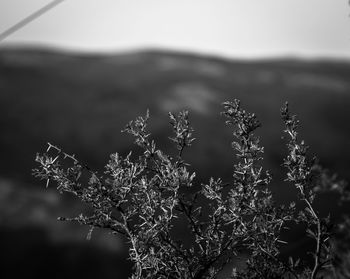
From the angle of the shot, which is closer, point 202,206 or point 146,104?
point 202,206

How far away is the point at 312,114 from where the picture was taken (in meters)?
30.6

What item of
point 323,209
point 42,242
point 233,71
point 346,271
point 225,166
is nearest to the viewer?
point 346,271

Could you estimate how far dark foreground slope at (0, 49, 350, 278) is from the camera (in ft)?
77.6

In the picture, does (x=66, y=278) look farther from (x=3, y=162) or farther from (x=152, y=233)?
(x=152, y=233)

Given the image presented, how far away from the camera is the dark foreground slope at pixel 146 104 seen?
2364cm

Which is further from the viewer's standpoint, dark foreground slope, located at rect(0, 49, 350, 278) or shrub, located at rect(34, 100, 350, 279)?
dark foreground slope, located at rect(0, 49, 350, 278)

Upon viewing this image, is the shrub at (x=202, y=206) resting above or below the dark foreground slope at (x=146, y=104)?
above

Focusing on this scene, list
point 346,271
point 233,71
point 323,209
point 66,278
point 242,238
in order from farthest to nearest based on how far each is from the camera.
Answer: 1. point 233,71
2. point 323,209
3. point 66,278
4. point 242,238
5. point 346,271

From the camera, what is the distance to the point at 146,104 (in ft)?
91.7

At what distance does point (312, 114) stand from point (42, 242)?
2262 centimetres

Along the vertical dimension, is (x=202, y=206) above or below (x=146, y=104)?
above

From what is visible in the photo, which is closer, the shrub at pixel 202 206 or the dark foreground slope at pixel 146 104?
the shrub at pixel 202 206

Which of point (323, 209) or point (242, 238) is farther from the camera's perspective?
point (323, 209)

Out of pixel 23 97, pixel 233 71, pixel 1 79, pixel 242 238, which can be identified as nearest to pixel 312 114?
pixel 233 71
